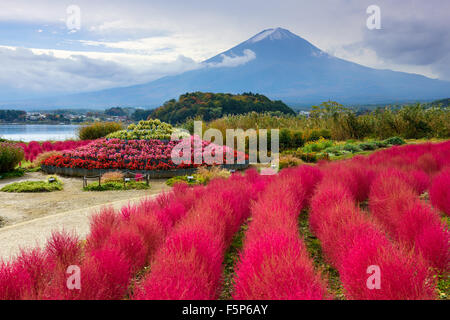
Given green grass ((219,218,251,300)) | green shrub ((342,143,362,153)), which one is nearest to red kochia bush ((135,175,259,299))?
green grass ((219,218,251,300))

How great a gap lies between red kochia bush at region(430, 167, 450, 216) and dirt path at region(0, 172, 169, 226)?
19.3 ft

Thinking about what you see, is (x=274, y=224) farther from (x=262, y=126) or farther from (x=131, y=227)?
(x=262, y=126)

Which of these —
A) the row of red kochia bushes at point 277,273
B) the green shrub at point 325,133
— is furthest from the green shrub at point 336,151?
the row of red kochia bushes at point 277,273

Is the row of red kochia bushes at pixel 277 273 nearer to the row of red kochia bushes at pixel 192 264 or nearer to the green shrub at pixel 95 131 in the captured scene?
the row of red kochia bushes at pixel 192 264

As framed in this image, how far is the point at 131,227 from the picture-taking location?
3.24m

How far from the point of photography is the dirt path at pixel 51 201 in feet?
21.9

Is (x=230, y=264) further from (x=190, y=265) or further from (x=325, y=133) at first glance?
(x=325, y=133)

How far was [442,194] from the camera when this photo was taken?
4.59 metres

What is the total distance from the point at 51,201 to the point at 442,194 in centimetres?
753

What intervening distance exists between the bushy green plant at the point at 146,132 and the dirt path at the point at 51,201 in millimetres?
5720

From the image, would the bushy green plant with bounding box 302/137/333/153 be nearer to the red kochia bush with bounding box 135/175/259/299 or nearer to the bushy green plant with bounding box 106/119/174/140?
the bushy green plant with bounding box 106/119/174/140

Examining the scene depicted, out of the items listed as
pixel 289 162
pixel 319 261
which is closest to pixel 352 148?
pixel 289 162
